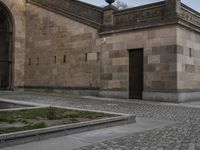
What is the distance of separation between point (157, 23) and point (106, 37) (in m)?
3.72

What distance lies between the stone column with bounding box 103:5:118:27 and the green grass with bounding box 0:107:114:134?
1076 cm

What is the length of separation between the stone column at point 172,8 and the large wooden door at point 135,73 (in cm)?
258

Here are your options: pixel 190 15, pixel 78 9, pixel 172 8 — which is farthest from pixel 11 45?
pixel 190 15

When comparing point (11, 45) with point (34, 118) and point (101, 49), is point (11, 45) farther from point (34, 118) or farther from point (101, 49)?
point (34, 118)

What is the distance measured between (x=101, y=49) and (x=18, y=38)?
849cm

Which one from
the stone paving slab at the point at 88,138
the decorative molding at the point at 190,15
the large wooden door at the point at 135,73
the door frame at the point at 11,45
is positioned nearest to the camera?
the stone paving slab at the point at 88,138

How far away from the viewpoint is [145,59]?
1775 centimetres

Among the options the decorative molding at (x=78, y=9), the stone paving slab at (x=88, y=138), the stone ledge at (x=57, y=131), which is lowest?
the stone paving slab at (x=88, y=138)

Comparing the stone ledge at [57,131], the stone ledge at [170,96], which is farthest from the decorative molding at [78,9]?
the stone ledge at [57,131]

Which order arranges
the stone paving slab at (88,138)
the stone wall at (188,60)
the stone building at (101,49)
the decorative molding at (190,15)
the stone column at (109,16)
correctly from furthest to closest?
the stone column at (109,16) < the decorative molding at (190,15) < the stone building at (101,49) < the stone wall at (188,60) < the stone paving slab at (88,138)

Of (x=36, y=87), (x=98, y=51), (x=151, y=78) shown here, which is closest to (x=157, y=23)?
(x=151, y=78)

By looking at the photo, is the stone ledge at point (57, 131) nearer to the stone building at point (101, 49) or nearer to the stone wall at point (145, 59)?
the stone wall at point (145, 59)

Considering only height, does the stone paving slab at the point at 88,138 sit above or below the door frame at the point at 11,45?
below

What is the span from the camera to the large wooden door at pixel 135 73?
18047 millimetres
